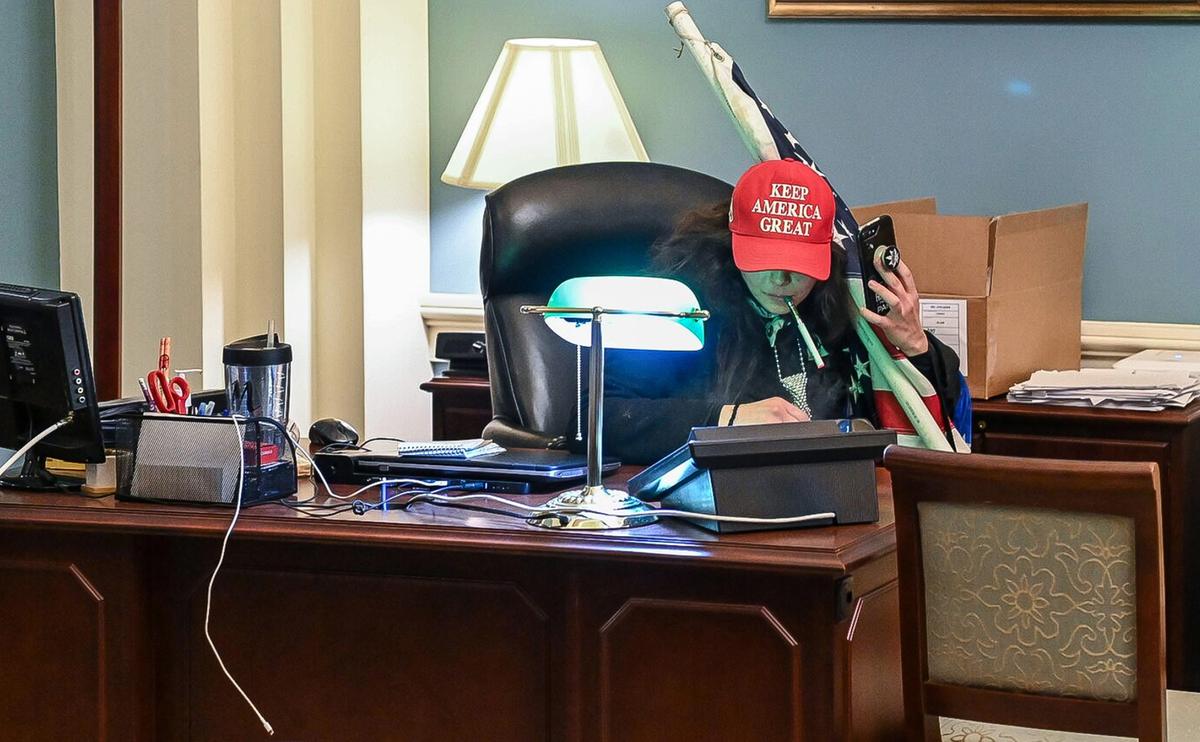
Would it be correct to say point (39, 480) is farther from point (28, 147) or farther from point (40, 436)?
point (28, 147)

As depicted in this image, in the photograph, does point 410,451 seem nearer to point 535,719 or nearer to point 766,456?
point 535,719

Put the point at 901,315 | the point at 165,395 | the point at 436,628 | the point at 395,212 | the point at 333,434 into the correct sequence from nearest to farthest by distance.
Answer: the point at 436,628, the point at 165,395, the point at 333,434, the point at 901,315, the point at 395,212

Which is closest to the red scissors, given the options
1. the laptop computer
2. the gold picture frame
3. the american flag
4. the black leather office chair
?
the laptop computer

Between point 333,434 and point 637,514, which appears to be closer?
point 637,514

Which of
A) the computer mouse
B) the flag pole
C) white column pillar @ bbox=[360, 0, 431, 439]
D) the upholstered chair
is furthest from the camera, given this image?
white column pillar @ bbox=[360, 0, 431, 439]

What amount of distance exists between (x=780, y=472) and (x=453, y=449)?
564mm

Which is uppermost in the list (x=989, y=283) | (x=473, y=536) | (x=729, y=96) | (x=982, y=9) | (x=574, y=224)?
(x=982, y=9)

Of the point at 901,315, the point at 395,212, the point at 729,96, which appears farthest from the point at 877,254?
the point at 395,212

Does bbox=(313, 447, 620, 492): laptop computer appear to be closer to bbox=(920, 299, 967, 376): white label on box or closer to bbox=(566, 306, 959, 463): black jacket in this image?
bbox=(566, 306, 959, 463): black jacket

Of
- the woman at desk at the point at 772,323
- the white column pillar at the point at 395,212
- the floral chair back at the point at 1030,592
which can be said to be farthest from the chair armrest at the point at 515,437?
the white column pillar at the point at 395,212

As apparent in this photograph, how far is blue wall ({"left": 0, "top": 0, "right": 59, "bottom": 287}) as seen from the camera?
346 cm

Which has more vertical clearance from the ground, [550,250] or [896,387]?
[550,250]

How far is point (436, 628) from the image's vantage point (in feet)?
6.26

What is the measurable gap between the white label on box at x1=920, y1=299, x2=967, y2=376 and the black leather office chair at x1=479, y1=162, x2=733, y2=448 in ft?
1.82
